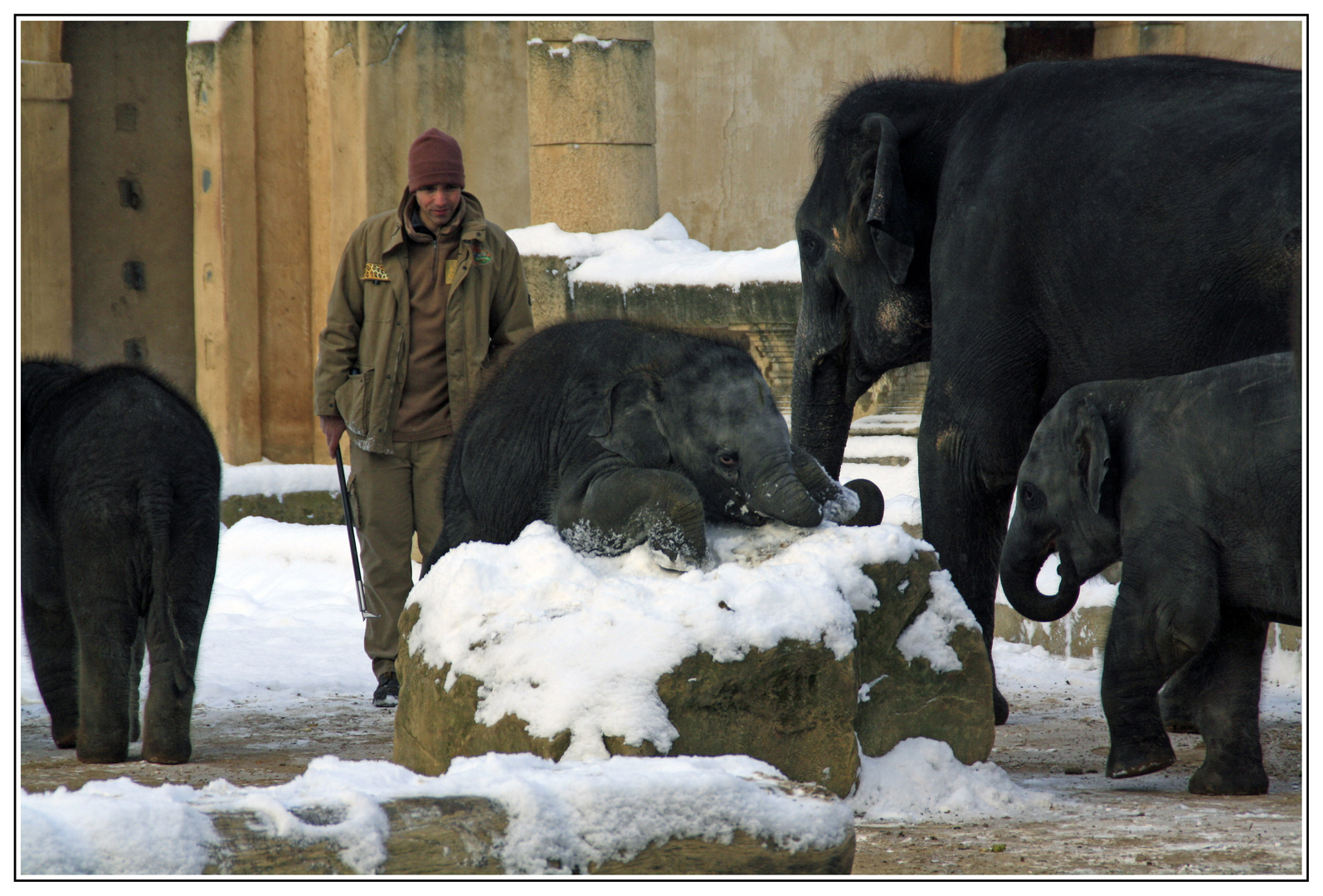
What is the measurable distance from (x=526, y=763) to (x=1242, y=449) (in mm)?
2099

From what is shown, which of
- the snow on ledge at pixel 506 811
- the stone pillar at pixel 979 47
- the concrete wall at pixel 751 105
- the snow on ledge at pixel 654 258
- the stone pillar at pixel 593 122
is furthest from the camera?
the concrete wall at pixel 751 105

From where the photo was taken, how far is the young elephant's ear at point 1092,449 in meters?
4.37

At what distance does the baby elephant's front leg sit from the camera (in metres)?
4.09

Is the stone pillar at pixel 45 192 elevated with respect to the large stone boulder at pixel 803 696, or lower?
elevated

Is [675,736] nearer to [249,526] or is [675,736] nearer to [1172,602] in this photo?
[1172,602]

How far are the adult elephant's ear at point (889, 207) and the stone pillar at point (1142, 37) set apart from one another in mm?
7142

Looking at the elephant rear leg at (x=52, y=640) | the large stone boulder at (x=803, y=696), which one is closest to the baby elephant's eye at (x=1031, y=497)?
the large stone boulder at (x=803, y=696)

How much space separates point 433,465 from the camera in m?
6.11

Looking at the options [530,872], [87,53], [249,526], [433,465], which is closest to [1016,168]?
[433,465]

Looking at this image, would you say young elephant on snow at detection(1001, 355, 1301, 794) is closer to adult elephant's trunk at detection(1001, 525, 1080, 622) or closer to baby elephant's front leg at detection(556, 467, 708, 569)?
adult elephant's trunk at detection(1001, 525, 1080, 622)

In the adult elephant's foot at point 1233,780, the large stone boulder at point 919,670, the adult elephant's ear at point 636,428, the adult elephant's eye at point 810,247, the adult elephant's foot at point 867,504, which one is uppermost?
the adult elephant's eye at point 810,247

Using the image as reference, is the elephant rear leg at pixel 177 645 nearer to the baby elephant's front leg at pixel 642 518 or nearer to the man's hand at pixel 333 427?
the man's hand at pixel 333 427

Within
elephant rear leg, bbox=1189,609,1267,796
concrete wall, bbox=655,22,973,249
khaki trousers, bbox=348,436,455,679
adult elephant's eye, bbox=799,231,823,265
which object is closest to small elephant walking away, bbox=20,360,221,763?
khaki trousers, bbox=348,436,455,679

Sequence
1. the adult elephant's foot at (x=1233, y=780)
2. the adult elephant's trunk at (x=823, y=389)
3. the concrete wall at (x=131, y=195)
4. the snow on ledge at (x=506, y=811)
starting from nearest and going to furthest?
the snow on ledge at (x=506, y=811)
the adult elephant's foot at (x=1233, y=780)
the adult elephant's trunk at (x=823, y=389)
the concrete wall at (x=131, y=195)
